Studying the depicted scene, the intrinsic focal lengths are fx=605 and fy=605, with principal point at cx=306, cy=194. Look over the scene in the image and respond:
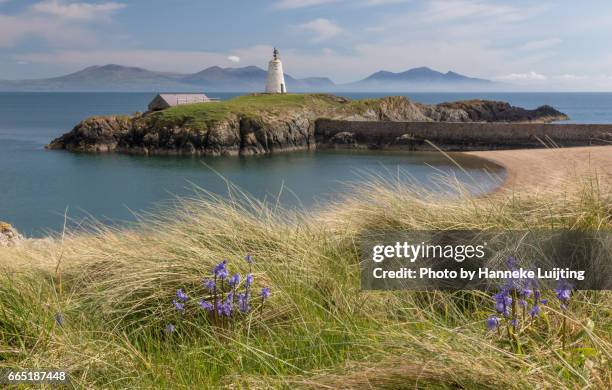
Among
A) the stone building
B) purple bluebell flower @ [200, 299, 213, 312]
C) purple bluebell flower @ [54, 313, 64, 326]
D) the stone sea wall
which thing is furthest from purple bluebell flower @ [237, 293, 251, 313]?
the stone building

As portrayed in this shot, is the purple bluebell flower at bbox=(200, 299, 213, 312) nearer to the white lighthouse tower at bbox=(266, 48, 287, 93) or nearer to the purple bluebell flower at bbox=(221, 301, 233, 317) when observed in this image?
the purple bluebell flower at bbox=(221, 301, 233, 317)

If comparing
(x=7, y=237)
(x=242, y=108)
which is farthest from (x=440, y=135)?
(x=7, y=237)

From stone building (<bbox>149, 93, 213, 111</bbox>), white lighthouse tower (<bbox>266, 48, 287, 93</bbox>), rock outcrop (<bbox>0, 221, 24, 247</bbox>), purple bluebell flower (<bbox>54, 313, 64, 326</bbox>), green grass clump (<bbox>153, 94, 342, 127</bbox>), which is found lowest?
rock outcrop (<bbox>0, 221, 24, 247</bbox>)

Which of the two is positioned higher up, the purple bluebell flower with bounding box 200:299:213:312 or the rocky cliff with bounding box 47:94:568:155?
the rocky cliff with bounding box 47:94:568:155

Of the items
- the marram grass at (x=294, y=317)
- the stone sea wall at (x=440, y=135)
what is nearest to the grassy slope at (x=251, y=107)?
the stone sea wall at (x=440, y=135)

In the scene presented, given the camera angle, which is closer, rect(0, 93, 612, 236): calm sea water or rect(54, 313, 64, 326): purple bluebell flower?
rect(54, 313, 64, 326): purple bluebell flower

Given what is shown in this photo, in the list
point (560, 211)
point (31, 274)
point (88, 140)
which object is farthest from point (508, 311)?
point (88, 140)

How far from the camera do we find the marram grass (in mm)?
2262

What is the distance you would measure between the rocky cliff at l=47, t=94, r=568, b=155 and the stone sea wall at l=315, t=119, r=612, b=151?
6.82ft

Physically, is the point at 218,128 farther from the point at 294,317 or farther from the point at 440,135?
the point at 294,317

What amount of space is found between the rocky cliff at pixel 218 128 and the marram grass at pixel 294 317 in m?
37.0

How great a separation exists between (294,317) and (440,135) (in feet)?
142

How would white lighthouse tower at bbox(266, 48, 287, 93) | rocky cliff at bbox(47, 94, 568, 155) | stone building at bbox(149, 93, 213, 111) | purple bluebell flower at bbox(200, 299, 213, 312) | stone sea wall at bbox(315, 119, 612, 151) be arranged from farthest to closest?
white lighthouse tower at bbox(266, 48, 287, 93) → stone building at bbox(149, 93, 213, 111) → stone sea wall at bbox(315, 119, 612, 151) → rocky cliff at bbox(47, 94, 568, 155) → purple bluebell flower at bbox(200, 299, 213, 312)

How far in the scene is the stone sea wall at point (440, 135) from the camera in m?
42.2
